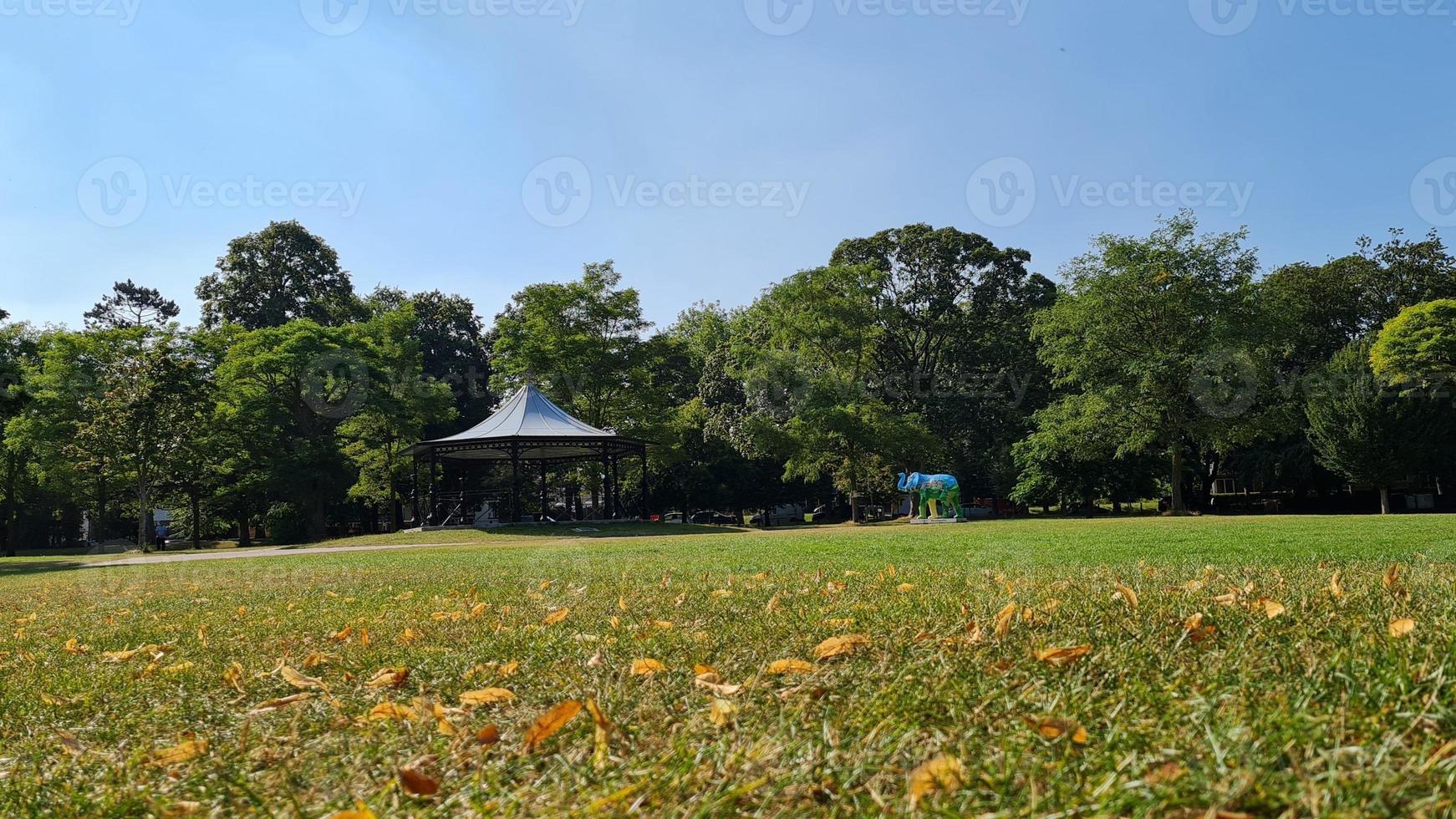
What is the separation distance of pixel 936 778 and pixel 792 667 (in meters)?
0.99

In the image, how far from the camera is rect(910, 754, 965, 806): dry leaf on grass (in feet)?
4.87

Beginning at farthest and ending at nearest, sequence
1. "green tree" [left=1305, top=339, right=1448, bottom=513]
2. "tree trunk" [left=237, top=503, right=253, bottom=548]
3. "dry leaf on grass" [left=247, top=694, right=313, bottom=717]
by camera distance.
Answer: "tree trunk" [left=237, top=503, right=253, bottom=548] → "green tree" [left=1305, top=339, right=1448, bottom=513] → "dry leaf on grass" [left=247, top=694, right=313, bottom=717]

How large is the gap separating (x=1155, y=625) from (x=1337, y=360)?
38.9 meters

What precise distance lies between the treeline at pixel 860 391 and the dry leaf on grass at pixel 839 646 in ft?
101

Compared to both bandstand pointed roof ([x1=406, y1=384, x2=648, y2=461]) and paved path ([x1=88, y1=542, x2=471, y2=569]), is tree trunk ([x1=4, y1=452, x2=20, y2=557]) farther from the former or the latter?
paved path ([x1=88, y1=542, x2=471, y2=569])

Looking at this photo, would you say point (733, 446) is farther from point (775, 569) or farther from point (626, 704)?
point (626, 704)

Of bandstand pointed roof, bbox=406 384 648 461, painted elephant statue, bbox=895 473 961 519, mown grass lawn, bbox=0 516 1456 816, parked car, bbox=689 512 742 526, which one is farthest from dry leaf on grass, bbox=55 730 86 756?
parked car, bbox=689 512 742 526

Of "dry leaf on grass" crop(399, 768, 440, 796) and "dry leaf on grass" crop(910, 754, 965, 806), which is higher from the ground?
"dry leaf on grass" crop(910, 754, 965, 806)

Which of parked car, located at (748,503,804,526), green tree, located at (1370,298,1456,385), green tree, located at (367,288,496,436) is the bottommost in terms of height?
parked car, located at (748,503,804,526)

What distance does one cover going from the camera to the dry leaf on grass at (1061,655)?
2.37 m

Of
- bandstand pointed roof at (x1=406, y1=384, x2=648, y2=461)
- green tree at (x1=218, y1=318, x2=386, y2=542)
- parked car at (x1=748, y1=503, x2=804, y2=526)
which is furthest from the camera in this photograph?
parked car at (x1=748, y1=503, x2=804, y2=526)

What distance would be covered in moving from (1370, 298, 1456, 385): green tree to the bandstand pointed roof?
26.4 m

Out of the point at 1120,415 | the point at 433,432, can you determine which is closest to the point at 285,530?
the point at 433,432

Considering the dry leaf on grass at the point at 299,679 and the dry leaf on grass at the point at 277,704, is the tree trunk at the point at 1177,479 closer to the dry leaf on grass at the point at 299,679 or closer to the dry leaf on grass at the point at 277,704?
the dry leaf on grass at the point at 299,679
